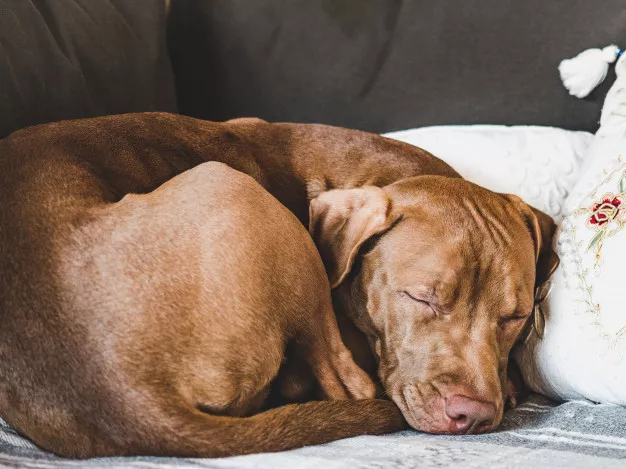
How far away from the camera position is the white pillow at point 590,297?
2080 mm

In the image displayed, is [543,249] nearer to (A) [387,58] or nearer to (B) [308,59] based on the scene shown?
(A) [387,58]

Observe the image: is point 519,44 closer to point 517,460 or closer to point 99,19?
point 99,19

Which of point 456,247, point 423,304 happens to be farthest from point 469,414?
point 456,247

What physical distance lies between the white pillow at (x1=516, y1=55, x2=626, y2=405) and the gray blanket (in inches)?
5.6

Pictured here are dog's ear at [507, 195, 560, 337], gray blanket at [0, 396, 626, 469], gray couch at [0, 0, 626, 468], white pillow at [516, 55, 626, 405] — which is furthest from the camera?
gray couch at [0, 0, 626, 468]

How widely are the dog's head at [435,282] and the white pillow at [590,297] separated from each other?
0.09m

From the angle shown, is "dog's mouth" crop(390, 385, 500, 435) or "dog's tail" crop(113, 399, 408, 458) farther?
"dog's mouth" crop(390, 385, 500, 435)

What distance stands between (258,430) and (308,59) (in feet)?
7.03

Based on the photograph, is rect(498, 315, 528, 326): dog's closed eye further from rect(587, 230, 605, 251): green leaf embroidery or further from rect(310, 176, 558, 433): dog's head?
rect(587, 230, 605, 251): green leaf embroidery

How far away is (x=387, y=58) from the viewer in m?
3.35

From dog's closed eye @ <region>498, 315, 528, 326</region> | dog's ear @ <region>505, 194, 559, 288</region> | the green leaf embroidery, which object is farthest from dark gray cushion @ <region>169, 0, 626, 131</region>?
dog's closed eye @ <region>498, 315, 528, 326</region>

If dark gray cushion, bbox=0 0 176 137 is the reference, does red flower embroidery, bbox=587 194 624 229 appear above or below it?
below

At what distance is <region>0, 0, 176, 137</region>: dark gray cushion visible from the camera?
8.43 ft

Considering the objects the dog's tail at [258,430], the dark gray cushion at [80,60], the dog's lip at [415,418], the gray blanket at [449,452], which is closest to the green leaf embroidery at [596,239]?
the gray blanket at [449,452]
